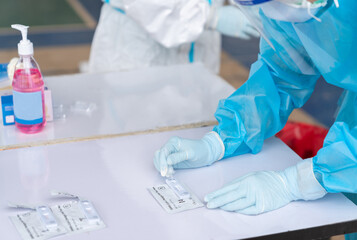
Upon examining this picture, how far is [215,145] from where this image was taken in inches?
52.7

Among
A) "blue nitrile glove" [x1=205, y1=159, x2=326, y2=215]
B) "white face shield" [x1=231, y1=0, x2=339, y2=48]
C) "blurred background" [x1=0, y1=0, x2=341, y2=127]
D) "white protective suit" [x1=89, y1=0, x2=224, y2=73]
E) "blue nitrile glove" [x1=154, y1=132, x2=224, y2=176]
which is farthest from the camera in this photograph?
"blurred background" [x1=0, y1=0, x2=341, y2=127]

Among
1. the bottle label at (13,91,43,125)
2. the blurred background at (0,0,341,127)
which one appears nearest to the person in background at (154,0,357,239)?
the bottle label at (13,91,43,125)

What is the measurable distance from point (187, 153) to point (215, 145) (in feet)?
0.32

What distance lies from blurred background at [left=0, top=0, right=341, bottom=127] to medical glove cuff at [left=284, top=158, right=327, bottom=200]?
2162mm

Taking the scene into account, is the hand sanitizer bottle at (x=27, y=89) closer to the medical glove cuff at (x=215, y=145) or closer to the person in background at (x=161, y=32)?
the medical glove cuff at (x=215, y=145)

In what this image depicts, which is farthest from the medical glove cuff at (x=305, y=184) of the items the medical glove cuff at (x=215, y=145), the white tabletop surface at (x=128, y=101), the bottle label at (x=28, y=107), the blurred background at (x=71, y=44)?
the blurred background at (x=71, y=44)

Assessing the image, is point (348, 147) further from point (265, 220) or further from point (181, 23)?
point (181, 23)

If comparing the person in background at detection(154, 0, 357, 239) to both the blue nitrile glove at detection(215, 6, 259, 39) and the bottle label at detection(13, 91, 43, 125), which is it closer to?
the bottle label at detection(13, 91, 43, 125)

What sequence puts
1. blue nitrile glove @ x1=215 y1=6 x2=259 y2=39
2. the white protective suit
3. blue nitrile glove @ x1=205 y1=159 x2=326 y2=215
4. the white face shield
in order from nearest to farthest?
the white face shield < blue nitrile glove @ x1=205 y1=159 x2=326 y2=215 < the white protective suit < blue nitrile glove @ x1=215 y1=6 x2=259 y2=39

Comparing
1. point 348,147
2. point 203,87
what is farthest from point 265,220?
point 203,87

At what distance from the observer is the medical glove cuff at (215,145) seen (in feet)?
4.36

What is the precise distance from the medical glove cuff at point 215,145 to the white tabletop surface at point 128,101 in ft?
0.71

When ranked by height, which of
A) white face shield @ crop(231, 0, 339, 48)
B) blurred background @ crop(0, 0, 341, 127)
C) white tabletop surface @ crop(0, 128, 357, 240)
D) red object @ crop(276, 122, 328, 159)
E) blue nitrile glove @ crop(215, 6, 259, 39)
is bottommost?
blurred background @ crop(0, 0, 341, 127)

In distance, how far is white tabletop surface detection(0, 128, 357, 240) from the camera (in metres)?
1.09
